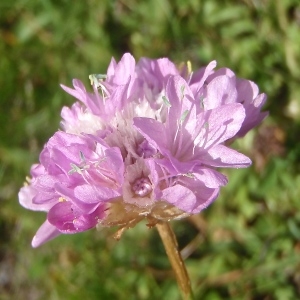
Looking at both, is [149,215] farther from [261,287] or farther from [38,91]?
[38,91]

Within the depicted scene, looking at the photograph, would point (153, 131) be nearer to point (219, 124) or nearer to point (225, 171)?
point (219, 124)

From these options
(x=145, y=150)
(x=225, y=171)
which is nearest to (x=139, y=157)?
(x=145, y=150)

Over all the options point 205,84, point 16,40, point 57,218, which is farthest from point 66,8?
point 57,218

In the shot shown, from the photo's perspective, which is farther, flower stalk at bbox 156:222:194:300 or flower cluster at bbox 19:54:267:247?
flower stalk at bbox 156:222:194:300

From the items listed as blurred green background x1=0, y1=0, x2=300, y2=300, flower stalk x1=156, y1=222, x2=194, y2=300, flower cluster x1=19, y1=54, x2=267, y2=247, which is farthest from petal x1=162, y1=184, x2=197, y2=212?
blurred green background x1=0, y1=0, x2=300, y2=300

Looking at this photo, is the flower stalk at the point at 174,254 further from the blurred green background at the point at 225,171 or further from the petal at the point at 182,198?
the blurred green background at the point at 225,171

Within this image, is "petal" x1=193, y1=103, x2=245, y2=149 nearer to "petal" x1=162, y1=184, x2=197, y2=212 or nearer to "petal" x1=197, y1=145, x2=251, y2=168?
"petal" x1=197, y1=145, x2=251, y2=168

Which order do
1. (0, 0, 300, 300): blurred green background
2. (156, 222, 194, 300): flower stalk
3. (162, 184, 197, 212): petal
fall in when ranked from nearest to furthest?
(162, 184, 197, 212): petal
(156, 222, 194, 300): flower stalk
(0, 0, 300, 300): blurred green background

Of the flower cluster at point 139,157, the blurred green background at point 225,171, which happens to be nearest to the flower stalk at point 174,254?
the flower cluster at point 139,157
